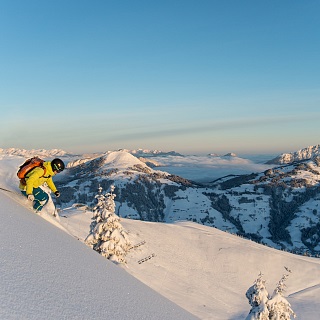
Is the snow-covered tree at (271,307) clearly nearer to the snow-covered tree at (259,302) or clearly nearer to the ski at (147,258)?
the snow-covered tree at (259,302)

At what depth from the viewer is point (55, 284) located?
14.6ft

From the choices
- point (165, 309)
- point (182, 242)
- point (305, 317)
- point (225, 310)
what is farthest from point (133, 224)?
point (165, 309)

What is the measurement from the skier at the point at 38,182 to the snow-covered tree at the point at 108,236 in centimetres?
1641

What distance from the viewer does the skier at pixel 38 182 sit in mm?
10570

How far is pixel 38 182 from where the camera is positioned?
1138 centimetres

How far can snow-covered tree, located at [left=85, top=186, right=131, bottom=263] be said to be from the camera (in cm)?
2745

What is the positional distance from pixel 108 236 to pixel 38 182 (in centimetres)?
1724

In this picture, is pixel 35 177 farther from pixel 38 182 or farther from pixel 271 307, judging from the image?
pixel 271 307

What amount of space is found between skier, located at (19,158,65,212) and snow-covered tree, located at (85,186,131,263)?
53.8ft

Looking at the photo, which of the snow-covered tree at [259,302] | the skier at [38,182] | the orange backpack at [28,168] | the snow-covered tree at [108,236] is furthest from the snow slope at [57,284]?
the snow-covered tree at [108,236]

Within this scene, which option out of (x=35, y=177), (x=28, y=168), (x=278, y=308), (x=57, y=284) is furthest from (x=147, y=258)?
(x=57, y=284)

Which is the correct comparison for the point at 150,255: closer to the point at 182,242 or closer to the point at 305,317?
the point at 182,242

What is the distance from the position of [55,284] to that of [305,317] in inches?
2369

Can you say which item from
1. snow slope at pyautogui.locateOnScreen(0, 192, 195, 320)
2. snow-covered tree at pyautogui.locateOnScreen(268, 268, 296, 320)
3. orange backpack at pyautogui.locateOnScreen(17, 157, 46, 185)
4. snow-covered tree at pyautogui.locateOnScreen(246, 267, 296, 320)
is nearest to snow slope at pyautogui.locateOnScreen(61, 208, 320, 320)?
snow-covered tree at pyautogui.locateOnScreen(246, 267, 296, 320)
